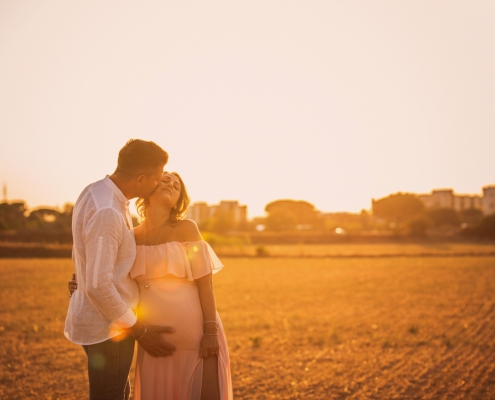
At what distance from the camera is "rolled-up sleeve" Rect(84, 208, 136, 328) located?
2.62m

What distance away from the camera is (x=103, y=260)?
8.63 feet

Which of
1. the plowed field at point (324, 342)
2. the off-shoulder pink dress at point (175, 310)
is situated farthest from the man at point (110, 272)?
the plowed field at point (324, 342)

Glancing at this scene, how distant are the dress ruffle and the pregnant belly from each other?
7cm

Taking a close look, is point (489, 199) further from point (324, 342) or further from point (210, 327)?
point (210, 327)

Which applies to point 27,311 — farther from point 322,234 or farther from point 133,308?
point 322,234

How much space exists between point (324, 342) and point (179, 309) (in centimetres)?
662

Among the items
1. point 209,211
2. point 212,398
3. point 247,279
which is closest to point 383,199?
point 209,211

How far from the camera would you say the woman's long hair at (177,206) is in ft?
10.9

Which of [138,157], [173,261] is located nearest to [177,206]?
[173,261]

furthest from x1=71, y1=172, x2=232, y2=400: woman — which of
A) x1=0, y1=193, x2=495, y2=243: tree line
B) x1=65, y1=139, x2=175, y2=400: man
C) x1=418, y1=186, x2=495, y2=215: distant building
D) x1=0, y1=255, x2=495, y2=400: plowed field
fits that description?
x1=418, y1=186, x2=495, y2=215: distant building

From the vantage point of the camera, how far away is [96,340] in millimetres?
2756

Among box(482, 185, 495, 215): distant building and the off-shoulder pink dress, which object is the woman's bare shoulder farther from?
box(482, 185, 495, 215): distant building

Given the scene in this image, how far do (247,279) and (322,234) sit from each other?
153ft

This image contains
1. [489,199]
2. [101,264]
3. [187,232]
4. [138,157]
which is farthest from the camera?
[489,199]
